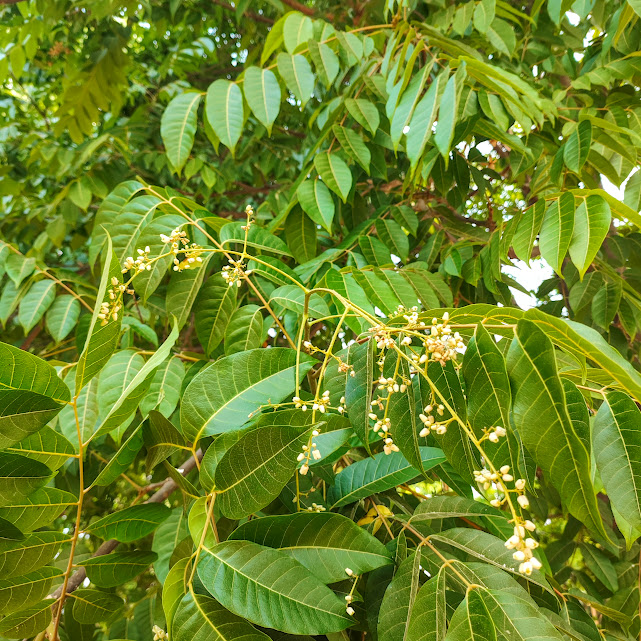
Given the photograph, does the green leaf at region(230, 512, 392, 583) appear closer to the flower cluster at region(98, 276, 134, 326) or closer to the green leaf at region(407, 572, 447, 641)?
the green leaf at region(407, 572, 447, 641)

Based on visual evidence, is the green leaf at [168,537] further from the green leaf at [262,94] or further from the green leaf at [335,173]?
the green leaf at [262,94]

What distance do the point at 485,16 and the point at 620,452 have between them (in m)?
1.35

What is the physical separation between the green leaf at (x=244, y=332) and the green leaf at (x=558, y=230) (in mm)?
580

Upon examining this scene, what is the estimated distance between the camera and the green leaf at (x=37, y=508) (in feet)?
2.32

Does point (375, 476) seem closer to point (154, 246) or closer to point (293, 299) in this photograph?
point (293, 299)

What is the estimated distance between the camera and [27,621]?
2.36 ft

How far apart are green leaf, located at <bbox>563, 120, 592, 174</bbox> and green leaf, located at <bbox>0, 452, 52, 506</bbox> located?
120cm

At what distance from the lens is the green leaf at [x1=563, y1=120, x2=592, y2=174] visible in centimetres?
124

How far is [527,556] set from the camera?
1.73 ft

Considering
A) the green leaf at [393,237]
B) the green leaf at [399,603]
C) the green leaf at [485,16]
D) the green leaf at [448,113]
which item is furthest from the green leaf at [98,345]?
the green leaf at [485,16]

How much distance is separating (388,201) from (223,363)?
122 centimetres

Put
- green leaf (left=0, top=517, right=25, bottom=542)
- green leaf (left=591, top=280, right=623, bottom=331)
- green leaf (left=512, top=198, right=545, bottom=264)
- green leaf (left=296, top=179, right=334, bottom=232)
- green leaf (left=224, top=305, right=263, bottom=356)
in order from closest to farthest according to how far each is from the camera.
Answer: green leaf (left=0, top=517, right=25, bottom=542) < green leaf (left=224, top=305, right=263, bottom=356) < green leaf (left=512, top=198, right=545, bottom=264) < green leaf (left=296, top=179, right=334, bottom=232) < green leaf (left=591, top=280, right=623, bottom=331)

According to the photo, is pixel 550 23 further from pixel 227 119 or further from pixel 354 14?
pixel 227 119

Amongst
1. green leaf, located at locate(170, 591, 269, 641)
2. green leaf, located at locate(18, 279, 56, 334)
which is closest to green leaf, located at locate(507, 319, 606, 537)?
green leaf, located at locate(170, 591, 269, 641)
